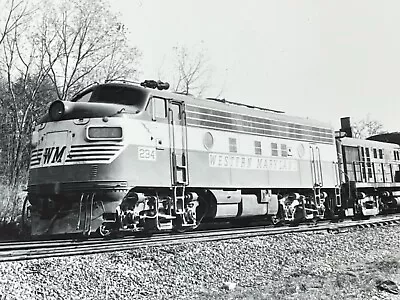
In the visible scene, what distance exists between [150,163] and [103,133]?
1352 mm

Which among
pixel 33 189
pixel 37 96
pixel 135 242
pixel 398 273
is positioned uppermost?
pixel 37 96

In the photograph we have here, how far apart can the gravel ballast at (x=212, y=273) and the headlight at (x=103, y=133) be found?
8.99 ft

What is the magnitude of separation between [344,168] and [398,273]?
10.3m

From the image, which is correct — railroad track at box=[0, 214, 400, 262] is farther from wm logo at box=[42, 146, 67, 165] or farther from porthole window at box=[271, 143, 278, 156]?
porthole window at box=[271, 143, 278, 156]

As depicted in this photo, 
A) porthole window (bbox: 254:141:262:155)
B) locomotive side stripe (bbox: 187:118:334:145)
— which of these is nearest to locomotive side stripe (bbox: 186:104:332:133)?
locomotive side stripe (bbox: 187:118:334:145)

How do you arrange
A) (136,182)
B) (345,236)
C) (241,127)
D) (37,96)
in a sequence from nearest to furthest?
(136,182)
(345,236)
(241,127)
(37,96)

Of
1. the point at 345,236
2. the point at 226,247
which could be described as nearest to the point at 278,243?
the point at 226,247

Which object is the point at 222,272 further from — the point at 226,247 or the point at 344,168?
the point at 344,168

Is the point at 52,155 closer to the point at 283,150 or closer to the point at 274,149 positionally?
the point at 274,149

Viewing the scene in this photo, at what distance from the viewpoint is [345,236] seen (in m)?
13.3

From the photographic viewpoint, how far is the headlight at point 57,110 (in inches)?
432

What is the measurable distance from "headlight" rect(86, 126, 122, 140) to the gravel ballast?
108 inches

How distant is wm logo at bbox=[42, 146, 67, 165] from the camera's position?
35.2ft

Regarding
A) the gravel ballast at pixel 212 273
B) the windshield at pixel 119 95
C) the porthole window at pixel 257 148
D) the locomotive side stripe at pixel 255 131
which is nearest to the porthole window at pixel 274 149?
the locomotive side stripe at pixel 255 131
